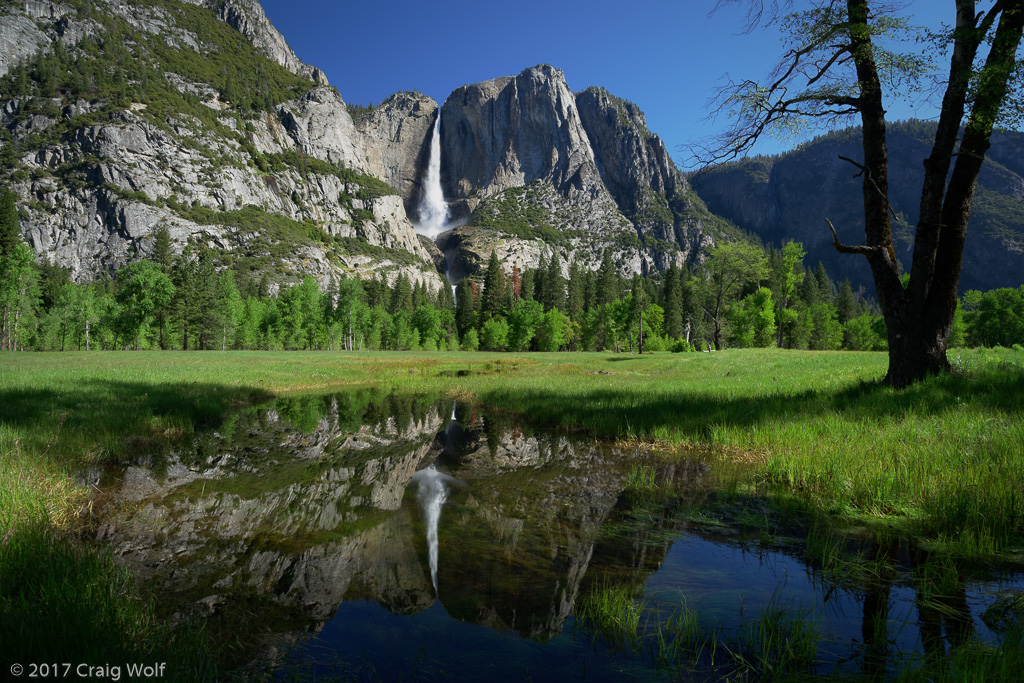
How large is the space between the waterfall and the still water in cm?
4

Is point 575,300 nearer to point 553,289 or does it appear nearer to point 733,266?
point 553,289

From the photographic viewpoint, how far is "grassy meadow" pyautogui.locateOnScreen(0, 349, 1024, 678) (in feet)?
11.0

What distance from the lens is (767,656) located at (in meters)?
2.86

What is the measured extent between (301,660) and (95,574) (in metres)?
2.05

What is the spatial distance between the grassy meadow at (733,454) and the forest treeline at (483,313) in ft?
154

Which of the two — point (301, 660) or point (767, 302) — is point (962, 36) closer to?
point (301, 660)

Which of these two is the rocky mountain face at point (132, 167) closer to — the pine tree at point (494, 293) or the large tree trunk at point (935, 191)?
the pine tree at point (494, 293)

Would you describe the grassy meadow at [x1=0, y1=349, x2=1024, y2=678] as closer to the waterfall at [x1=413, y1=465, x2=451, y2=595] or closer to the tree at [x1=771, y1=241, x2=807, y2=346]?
the waterfall at [x1=413, y1=465, x2=451, y2=595]

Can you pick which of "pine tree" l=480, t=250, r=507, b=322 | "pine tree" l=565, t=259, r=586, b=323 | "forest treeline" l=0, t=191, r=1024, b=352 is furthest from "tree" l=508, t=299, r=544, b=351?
"pine tree" l=565, t=259, r=586, b=323

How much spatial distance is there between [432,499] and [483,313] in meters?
90.2

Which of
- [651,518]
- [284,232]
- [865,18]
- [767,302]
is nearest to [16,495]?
[651,518]

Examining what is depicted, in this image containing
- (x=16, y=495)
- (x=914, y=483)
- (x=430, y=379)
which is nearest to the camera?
(x=16, y=495)

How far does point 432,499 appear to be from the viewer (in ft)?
22.7

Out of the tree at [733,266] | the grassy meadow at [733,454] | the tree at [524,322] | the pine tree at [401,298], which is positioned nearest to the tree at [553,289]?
the tree at [524,322]
